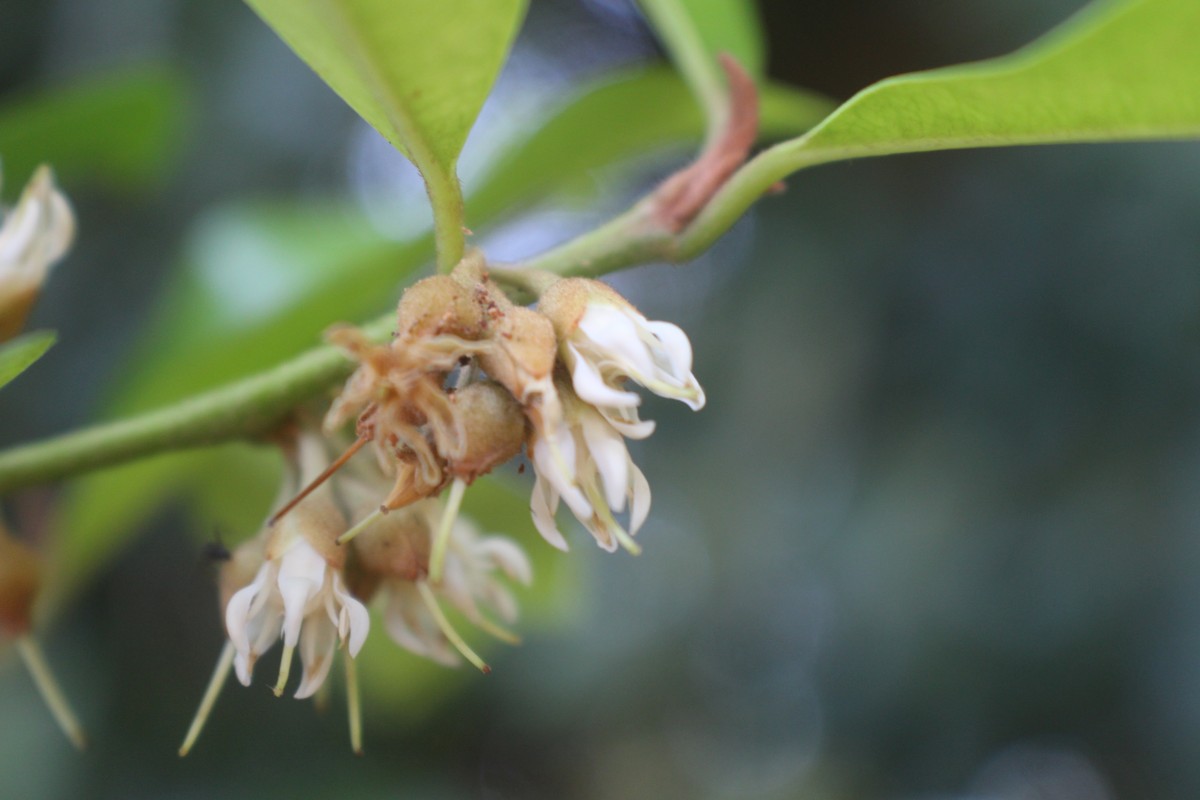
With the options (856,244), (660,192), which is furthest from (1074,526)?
(660,192)

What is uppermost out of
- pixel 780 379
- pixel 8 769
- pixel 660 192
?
pixel 660 192

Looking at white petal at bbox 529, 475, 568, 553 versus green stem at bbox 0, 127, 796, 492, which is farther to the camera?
green stem at bbox 0, 127, 796, 492

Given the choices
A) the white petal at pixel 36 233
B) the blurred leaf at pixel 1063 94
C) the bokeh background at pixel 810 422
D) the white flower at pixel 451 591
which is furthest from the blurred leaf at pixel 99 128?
the blurred leaf at pixel 1063 94

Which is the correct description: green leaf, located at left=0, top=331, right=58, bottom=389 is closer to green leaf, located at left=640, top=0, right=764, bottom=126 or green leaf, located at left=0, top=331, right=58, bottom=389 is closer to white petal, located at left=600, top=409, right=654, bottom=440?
white petal, located at left=600, top=409, right=654, bottom=440

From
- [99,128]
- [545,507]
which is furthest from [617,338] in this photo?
[99,128]

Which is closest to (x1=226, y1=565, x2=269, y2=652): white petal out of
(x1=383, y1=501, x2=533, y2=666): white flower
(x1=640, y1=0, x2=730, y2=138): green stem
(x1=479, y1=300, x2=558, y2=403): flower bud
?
(x1=383, y1=501, x2=533, y2=666): white flower

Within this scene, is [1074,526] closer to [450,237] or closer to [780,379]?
[780,379]

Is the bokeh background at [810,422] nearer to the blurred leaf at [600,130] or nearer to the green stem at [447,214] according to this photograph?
the blurred leaf at [600,130]
